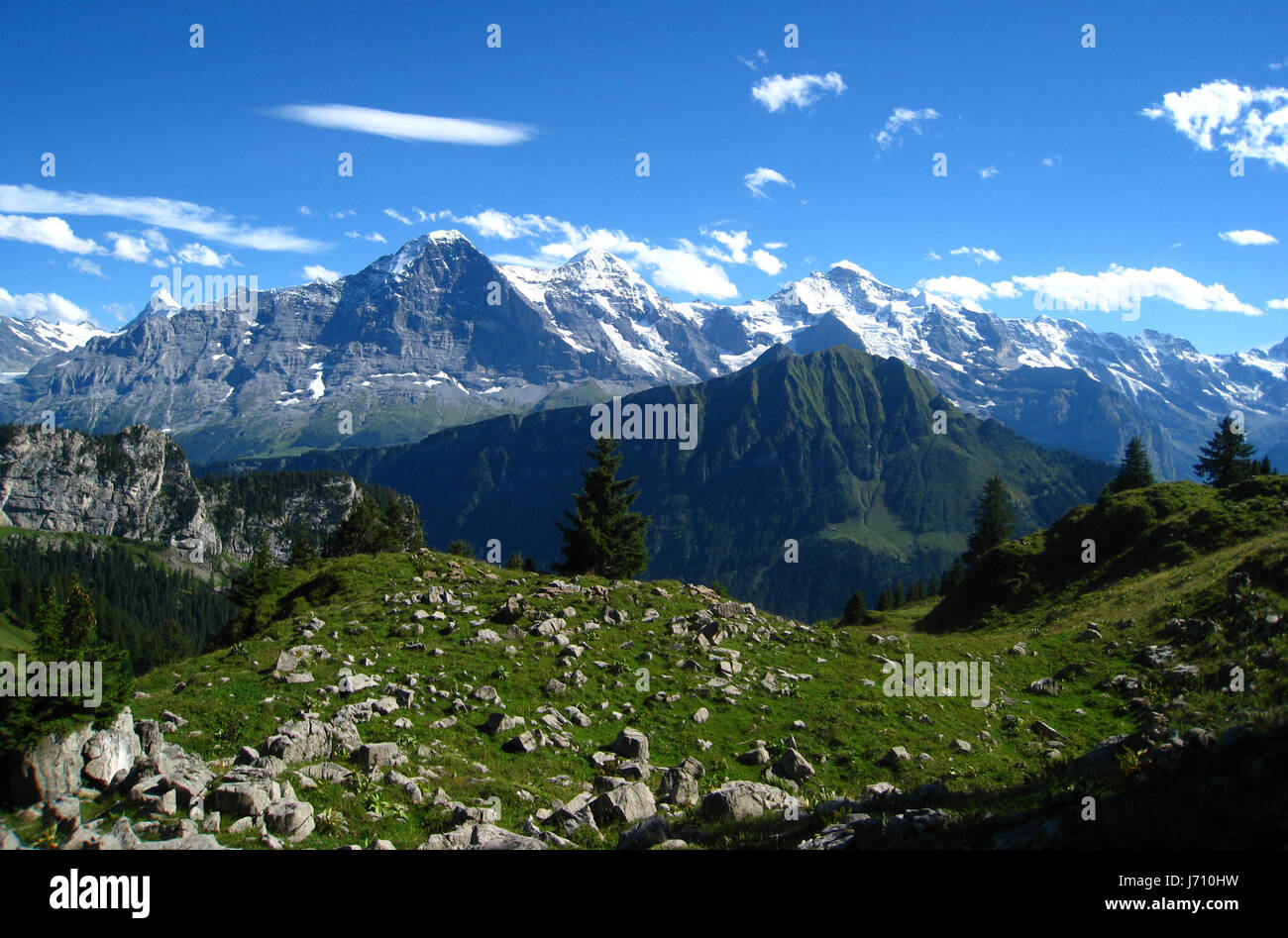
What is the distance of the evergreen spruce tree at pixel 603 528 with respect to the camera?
5588 cm

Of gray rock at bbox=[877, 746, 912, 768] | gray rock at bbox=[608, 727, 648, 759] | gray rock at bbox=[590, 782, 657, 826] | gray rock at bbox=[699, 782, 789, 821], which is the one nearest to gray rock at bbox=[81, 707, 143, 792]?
gray rock at bbox=[590, 782, 657, 826]

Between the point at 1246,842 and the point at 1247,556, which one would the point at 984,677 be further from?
the point at 1246,842

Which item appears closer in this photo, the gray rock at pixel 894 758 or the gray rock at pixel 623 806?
the gray rock at pixel 623 806

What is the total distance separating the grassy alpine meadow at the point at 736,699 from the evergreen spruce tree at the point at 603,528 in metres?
13.2

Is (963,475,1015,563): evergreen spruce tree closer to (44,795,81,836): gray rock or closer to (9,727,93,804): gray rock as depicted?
(9,727,93,804): gray rock

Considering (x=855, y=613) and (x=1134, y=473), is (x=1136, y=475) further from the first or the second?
(x=855, y=613)

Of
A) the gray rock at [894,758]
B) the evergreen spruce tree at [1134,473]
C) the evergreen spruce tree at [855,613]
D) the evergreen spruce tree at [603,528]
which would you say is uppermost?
the evergreen spruce tree at [1134,473]

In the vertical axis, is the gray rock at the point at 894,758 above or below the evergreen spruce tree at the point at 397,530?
below

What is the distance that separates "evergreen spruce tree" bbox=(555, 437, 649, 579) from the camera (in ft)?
183

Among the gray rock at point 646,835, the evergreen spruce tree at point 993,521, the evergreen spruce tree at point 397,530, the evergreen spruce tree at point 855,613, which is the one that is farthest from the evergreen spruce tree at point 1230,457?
the evergreen spruce tree at point 397,530

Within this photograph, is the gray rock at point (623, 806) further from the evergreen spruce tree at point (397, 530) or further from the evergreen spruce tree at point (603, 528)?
the evergreen spruce tree at point (397, 530)
